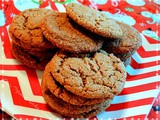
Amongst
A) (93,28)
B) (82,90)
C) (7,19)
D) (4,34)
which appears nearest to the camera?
(82,90)

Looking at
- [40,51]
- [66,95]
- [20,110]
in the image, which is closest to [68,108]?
[66,95]

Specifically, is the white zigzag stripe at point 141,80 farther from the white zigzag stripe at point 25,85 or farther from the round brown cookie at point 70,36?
the white zigzag stripe at point 25,85

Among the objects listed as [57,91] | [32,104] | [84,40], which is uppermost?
[84,40]

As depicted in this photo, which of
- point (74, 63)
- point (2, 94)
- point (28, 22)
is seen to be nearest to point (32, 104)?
point (2, 94)

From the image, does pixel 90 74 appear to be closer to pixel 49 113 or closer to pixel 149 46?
pixel 49 113

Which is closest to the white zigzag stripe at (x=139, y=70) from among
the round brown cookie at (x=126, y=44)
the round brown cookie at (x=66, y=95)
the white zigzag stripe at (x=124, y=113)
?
the round brown cookie at (x=126, y=44)

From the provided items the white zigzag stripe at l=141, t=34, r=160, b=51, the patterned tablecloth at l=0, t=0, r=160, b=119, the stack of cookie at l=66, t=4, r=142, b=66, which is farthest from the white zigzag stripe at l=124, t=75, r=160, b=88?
the white zigzag stripe at l=141, t=34, r=160, b=51

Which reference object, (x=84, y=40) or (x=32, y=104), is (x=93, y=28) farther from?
(x=32, y=104)
